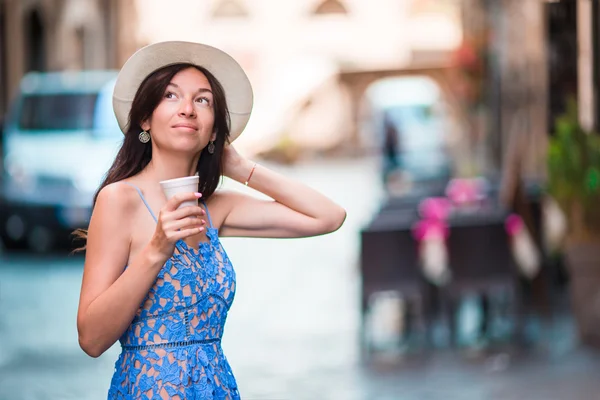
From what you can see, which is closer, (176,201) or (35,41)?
(176,201)

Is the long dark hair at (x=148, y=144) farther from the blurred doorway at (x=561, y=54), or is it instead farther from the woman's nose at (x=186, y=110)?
the blurred doorway at (x=561, y=54)

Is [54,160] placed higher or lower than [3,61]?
lower

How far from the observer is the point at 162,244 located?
112 inches

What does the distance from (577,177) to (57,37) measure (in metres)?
28.5

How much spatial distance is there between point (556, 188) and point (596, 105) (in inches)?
68.7

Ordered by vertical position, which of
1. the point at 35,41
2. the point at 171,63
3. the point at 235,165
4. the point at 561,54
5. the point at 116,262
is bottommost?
the point at 116,262

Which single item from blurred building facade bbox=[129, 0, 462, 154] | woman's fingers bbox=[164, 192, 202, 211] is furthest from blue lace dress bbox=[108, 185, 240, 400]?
blurred building facade bbox=[129, 0, 462, 154]

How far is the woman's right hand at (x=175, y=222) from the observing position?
9.18ft

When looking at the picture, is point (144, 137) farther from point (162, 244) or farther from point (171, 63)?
point (162, 244)

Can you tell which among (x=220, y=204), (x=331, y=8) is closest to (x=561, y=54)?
(x=220, y=204)

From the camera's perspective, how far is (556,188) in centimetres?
977

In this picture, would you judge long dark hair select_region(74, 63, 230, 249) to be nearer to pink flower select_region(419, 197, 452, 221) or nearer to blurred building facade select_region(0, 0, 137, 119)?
pink flower select_region(419, 197, 452, 221)

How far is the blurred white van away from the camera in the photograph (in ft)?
51.6

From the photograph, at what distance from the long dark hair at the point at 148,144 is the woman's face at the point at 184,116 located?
0.7 inches
